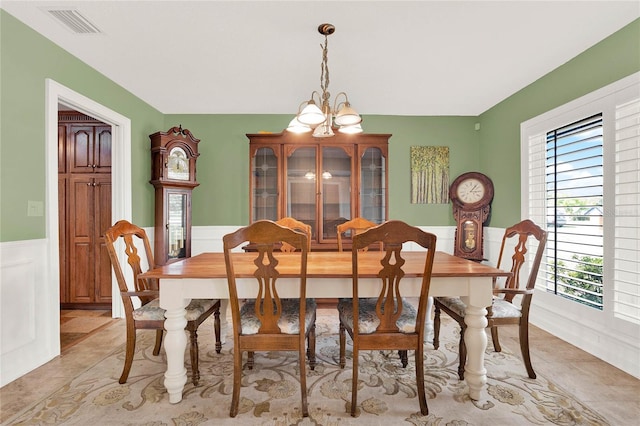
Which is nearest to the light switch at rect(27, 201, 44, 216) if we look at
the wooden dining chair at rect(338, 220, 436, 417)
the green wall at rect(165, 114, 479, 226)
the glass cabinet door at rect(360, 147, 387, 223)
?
the green wall at rect(165, 114, 479, 226)

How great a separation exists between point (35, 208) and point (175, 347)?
1538 millimetres

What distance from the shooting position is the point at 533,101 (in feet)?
10.2

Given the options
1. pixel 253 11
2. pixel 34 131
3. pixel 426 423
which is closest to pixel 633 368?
pixel 426 423

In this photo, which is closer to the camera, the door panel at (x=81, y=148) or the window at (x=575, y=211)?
the window at (x=575, y=211)

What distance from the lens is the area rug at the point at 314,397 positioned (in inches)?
65.2

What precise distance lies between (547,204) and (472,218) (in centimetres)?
90

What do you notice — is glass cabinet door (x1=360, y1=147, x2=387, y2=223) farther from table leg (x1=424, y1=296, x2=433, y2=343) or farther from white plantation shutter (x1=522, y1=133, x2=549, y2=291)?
white plantation shutter (x1=522, y1=133, x2=549, y2=291)

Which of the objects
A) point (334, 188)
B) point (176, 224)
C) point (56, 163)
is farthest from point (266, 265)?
point (176, 224)

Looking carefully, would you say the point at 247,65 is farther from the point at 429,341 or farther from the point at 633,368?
the point at 633,368

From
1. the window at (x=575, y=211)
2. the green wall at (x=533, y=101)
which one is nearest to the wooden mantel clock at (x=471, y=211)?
the green wall at (x=533, y=101)

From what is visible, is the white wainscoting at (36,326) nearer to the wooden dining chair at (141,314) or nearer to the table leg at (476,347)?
the wooden dining chair at (141,314)

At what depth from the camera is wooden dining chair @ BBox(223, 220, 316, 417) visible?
1.55 metres

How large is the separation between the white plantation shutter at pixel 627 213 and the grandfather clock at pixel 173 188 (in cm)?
394

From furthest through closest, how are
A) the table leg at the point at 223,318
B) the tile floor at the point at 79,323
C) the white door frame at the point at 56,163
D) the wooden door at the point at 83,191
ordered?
1. the wooden door at the point at 83,191
2. the tile floor at the point at 79,323
3. the table leg at the point at 223,318
4. the white door frame at the point at 56,163
